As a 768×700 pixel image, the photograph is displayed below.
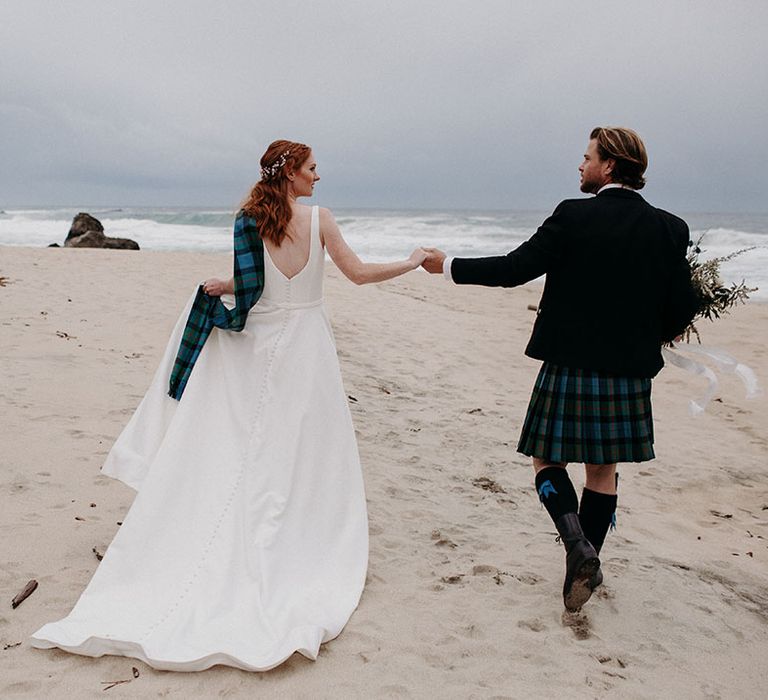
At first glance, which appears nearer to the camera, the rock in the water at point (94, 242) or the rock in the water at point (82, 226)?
the rock in the water at point (94, 242)

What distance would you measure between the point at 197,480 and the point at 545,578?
1687 mm

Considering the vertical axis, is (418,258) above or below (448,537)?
above

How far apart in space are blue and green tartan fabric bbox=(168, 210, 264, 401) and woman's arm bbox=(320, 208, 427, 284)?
0.94 ft

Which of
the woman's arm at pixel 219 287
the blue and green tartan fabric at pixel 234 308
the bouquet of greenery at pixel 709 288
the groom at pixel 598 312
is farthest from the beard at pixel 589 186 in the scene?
the woman's arm at pixel 219 287

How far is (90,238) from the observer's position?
63.0ft

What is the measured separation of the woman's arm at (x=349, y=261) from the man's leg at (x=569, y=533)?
1040mm

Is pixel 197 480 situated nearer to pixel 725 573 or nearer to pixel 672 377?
pixel 725 573

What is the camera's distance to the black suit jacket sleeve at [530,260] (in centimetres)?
296

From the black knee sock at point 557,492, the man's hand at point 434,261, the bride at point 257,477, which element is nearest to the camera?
the bride at point 257,477

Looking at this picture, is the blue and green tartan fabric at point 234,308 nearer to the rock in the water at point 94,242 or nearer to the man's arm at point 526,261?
the man's arm at point 526,261

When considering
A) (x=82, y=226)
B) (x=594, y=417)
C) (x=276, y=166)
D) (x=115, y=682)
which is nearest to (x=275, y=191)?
(x=276, y=166)

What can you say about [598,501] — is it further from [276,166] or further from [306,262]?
[276,166]

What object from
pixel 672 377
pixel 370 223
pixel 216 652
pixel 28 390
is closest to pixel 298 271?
pixel 216 652

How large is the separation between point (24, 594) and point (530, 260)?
8.06 feet
